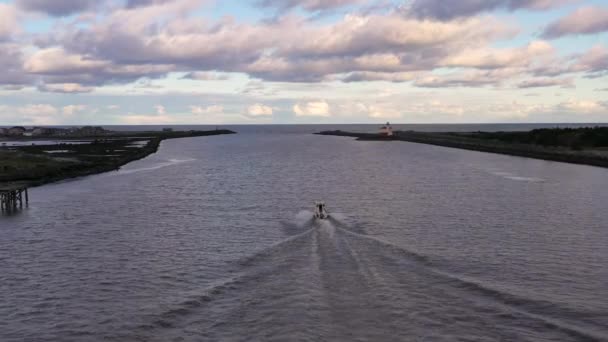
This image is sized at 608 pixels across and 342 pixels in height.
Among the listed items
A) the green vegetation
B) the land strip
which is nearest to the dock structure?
the land strip

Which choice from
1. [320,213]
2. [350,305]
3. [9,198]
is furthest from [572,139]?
[350,305]

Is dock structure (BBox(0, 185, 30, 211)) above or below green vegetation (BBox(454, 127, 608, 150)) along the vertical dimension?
below

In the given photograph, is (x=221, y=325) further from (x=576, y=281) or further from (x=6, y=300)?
(x=576, y=281)

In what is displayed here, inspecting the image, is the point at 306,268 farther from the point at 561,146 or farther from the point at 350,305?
the point at 561,146

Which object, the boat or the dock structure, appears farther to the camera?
the dock structure

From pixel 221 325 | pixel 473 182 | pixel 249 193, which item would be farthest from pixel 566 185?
pixel 221 325

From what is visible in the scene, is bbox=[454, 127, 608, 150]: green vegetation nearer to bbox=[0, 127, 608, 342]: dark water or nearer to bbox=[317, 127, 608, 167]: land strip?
bbox=[317, 127, 608, 167]: land strip

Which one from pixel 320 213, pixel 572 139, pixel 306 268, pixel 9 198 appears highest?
pixel 572 139

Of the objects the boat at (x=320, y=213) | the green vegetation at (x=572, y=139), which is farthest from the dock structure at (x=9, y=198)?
the green vegetation at (x=572, y=139)
